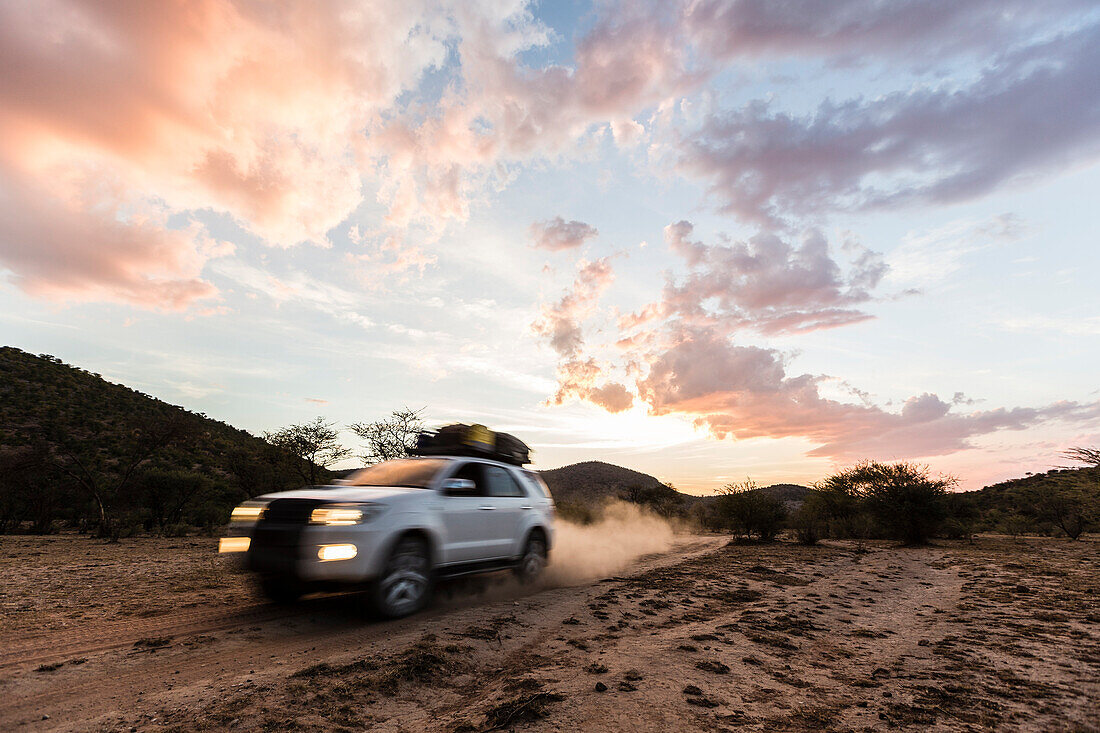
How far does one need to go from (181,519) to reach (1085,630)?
27.1 metres

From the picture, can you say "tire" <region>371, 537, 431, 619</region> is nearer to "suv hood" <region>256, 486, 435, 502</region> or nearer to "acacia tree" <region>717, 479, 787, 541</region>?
"suv hood" <region>256, 486, 435, 502</region>

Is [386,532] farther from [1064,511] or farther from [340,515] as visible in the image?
[1064,511]

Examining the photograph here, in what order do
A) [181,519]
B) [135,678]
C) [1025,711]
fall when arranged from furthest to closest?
[181,519], [135,678], [1025,711]

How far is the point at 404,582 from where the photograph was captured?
5.99 metres

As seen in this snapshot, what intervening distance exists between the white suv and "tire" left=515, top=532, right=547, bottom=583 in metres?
0.39

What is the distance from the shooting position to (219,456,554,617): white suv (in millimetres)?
5379

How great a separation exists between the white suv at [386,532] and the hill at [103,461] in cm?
1492

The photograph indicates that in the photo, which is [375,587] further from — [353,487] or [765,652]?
[765,652]

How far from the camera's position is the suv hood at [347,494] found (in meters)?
5.75

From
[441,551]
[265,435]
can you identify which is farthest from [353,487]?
[265,435]

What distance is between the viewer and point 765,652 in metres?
4.65

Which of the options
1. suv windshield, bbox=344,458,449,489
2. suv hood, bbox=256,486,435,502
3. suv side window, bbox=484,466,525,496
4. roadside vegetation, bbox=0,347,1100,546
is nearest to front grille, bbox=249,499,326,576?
suv hood, bbox=256,486,435,502

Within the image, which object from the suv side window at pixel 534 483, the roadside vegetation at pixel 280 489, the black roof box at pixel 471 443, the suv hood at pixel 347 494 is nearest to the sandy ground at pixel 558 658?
the suv hood at pixel 347 494

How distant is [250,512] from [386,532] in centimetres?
168
